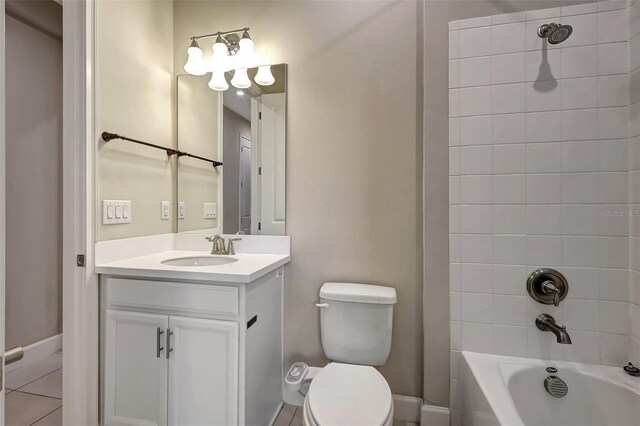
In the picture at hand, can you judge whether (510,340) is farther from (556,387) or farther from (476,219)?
(476,219)

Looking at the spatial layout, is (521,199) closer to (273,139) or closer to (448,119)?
(448,119)

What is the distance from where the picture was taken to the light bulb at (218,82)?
185cm

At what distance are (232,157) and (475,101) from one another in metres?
1.40

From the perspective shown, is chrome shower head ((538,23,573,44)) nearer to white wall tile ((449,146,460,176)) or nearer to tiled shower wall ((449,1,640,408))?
tiled shower wall ((449,1,640,408))

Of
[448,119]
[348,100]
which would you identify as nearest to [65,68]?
[348,100]

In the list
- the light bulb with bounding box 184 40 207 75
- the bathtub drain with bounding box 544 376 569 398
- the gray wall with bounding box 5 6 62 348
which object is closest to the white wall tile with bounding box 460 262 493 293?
the bathtub drain with bounding box 544 376 569 398

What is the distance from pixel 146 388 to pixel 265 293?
67 cm

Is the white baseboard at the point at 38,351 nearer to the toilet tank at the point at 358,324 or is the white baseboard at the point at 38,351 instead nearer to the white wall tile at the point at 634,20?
the toilet tank at the point at 358,324

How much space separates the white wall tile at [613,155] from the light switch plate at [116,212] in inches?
90.3

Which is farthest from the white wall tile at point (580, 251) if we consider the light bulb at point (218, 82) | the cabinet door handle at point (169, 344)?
the light bulb at point (218, 82)

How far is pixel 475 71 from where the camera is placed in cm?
146

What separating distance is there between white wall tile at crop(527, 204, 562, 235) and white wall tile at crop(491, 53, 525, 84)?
0.60m

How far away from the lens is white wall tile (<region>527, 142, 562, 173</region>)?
4.46ft

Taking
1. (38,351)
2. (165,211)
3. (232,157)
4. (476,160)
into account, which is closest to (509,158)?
(476,160)
